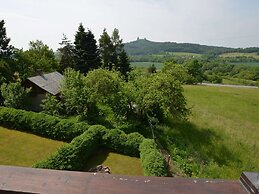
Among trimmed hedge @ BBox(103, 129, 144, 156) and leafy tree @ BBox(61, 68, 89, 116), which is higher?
leafy tree @ BBox(61, 68, 89, 116)

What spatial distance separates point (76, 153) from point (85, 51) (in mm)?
25178

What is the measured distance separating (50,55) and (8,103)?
1938 centimetres

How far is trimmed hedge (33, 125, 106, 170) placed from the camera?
51.3ft

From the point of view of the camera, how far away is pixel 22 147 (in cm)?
1938

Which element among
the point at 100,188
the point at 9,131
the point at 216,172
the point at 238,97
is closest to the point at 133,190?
the point at 100,188

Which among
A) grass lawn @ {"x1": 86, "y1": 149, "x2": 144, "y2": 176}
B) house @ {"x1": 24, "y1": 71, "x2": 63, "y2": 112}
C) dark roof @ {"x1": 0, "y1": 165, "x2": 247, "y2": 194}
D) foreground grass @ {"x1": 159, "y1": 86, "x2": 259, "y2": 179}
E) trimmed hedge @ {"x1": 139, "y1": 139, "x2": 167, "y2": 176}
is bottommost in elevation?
foreground grass @ {"x1": 159, "y1": 86, "x2": 259, "y2": 179}

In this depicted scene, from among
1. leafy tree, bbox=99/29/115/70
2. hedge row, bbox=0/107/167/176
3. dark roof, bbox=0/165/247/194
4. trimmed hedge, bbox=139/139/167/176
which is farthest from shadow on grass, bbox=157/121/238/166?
leafy tree, bbox=99/29/115/70

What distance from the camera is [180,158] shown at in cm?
1922

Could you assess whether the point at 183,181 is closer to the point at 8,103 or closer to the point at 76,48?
the point at 8,103

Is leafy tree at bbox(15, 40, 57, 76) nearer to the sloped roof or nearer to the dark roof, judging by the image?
the sloped roof

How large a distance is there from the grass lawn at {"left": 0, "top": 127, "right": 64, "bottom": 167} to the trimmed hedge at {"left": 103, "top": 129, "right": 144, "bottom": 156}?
3.72 metres

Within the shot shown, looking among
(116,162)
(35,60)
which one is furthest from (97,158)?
(35,60)

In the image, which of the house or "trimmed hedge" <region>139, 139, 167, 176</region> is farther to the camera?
the house

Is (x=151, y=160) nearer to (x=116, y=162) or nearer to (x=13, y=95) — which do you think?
(x=116, y=162)
